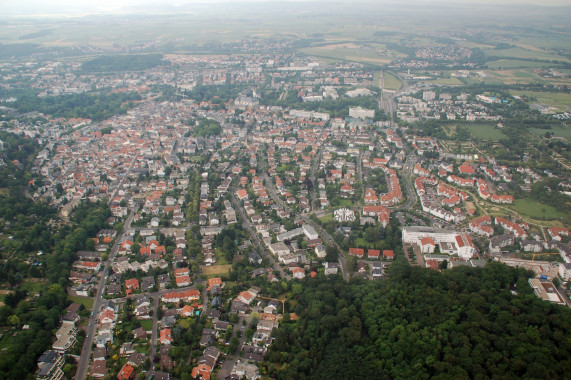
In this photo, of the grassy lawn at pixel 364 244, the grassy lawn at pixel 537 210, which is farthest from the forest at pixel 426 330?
the grassy lawn at pixel 537 210

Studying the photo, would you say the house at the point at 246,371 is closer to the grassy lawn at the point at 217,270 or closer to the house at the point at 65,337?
the grassy lawn at the point at 217,270

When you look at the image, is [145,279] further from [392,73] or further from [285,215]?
[392,73]

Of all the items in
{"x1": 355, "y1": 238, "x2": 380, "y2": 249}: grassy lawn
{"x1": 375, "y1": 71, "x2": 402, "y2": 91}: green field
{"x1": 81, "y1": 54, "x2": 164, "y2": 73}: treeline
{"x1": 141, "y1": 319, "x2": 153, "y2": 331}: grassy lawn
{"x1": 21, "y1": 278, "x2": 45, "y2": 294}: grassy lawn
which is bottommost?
{"x1": 355, "y1": 238, "x2": 380, "y2": 249}: grassy lawn

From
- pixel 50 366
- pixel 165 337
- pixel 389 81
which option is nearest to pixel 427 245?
pixel 165 337

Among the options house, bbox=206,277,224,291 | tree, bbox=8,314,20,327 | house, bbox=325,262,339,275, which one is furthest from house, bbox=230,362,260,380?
tree, bbox=8,314,20,327

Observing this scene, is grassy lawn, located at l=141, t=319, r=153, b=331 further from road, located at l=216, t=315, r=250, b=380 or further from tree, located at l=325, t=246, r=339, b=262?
tree, located at l=325, t=246, r=339, b=262

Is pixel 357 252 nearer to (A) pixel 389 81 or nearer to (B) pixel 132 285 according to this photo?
(B) pixel 132 285
